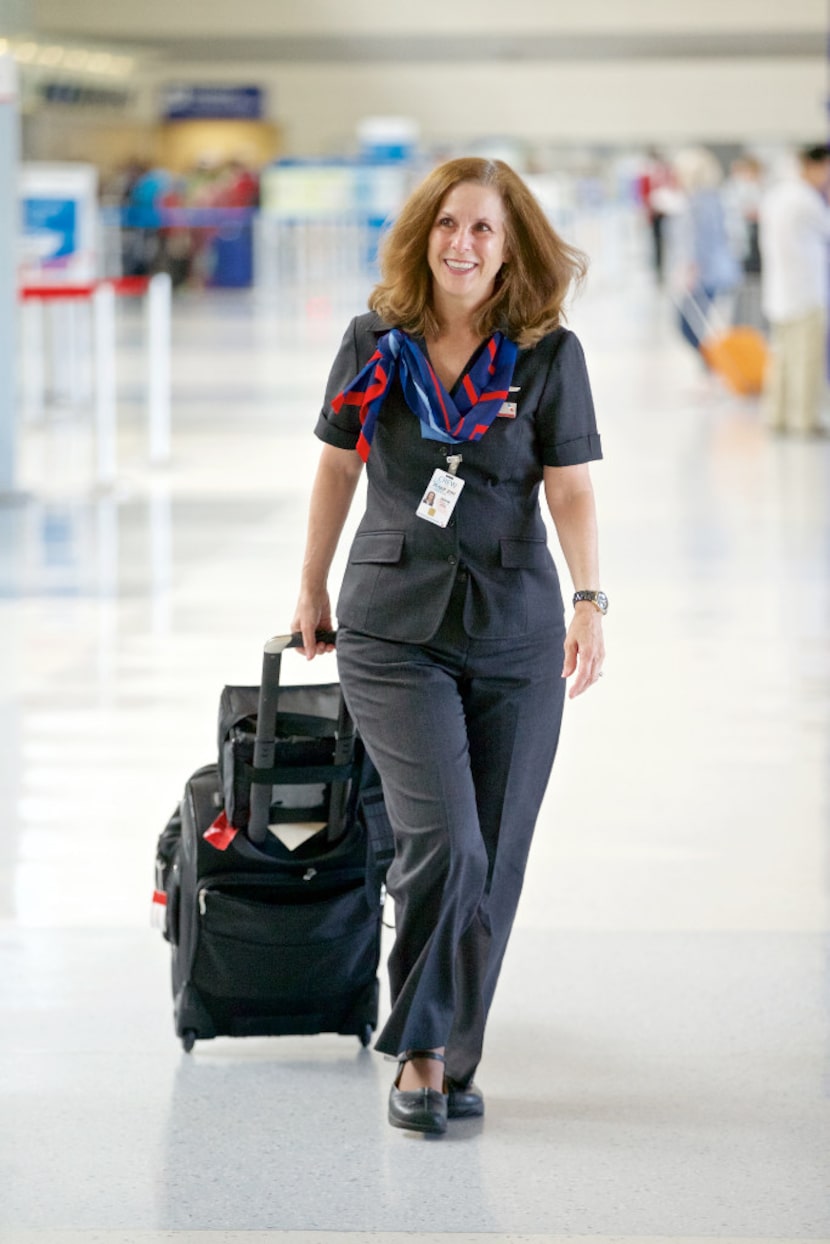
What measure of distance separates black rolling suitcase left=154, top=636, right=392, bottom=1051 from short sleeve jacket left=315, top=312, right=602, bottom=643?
0.78 feet

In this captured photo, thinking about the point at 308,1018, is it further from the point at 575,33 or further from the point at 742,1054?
the point at 575,33

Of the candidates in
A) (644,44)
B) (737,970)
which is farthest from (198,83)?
(737,970)

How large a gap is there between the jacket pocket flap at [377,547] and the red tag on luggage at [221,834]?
49 cm

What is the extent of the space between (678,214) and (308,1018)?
13.3 metres

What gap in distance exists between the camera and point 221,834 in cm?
323

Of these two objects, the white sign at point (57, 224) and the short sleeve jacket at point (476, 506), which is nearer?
the short sleeve jacket at point (476, 506)

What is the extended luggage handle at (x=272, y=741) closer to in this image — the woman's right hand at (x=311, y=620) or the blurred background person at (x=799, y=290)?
the woman's right hand at (x=311, y=620)

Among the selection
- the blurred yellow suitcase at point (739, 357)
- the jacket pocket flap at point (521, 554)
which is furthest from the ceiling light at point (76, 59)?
the jacket pocket flap at point (521, 554)

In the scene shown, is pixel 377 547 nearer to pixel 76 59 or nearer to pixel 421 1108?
pixel 421 1108

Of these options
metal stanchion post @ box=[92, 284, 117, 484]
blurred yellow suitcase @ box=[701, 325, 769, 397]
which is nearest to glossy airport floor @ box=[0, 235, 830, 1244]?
metal stanchion post @ box=[92, 284, 117, 484]

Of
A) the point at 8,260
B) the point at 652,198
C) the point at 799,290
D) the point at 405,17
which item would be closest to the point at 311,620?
the point at 8,260

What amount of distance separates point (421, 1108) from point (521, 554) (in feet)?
2.86

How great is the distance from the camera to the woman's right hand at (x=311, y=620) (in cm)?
321

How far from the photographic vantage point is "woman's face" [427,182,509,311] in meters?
2.97
